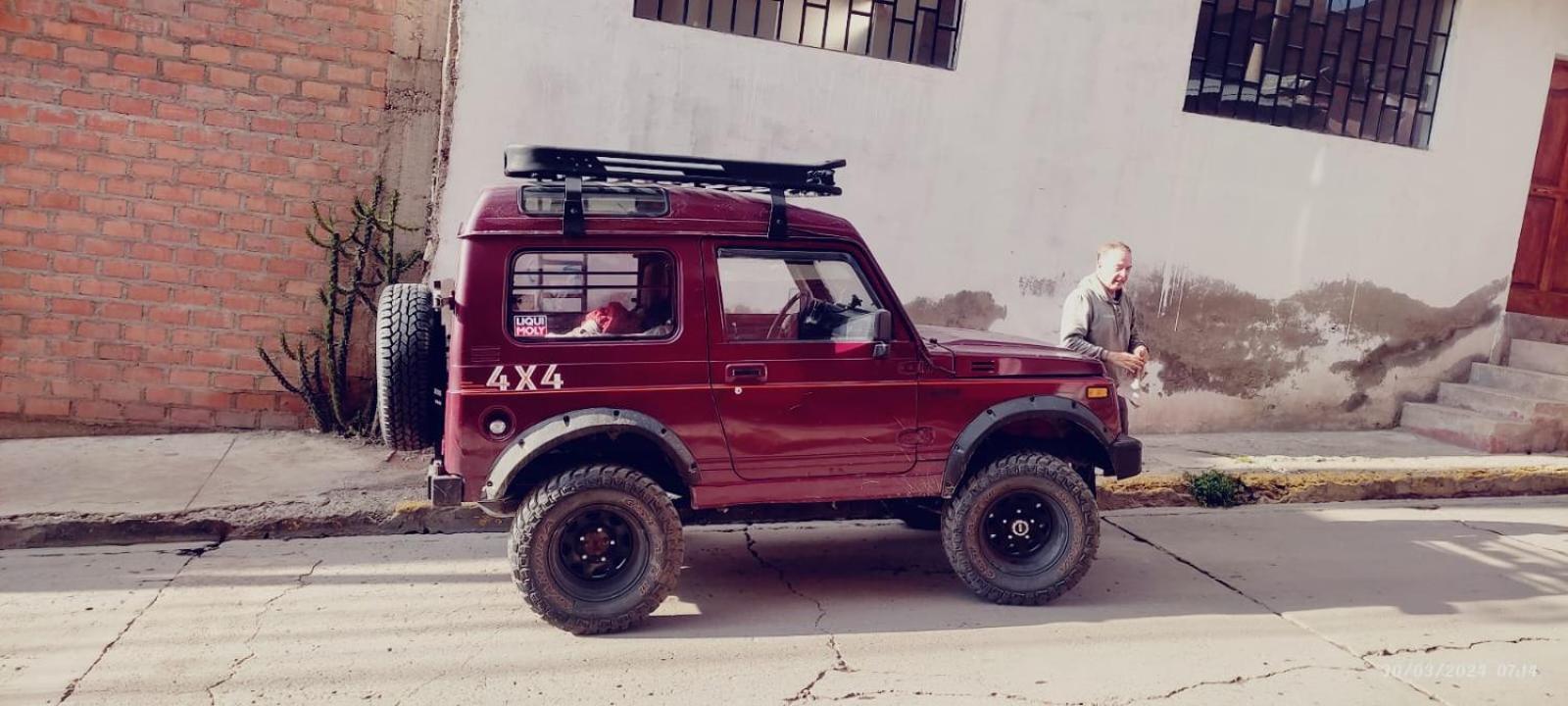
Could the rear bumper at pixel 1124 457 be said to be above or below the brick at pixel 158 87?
below

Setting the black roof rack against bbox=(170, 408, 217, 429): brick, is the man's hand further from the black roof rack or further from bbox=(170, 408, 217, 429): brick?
bbox=(170, 408, 217, 429): brick

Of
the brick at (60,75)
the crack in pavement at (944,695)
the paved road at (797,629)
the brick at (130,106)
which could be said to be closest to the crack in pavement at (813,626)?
the paved road at (797,629)

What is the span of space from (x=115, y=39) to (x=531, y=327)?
13.6 ft

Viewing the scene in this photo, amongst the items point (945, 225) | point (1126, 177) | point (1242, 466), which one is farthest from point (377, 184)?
point (1242, 466)

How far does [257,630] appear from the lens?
161 inches

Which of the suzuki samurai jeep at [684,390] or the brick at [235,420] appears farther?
the brick at [235,420]

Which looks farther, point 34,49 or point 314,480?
point 34,49

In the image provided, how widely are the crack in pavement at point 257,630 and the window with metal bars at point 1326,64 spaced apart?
7.07 meters

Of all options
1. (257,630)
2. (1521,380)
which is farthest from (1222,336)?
(257,630)

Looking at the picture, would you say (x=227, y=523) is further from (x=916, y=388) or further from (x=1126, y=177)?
(x=1126, y=177)

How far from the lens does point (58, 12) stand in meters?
6.24

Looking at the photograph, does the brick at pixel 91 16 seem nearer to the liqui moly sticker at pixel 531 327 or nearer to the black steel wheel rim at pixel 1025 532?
the liqui moly sticker at pixel 531 327

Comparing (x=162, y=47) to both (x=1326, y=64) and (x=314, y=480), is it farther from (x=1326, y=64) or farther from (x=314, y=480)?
(x=1326, y=64)

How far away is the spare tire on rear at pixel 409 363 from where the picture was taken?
13.4 feet
